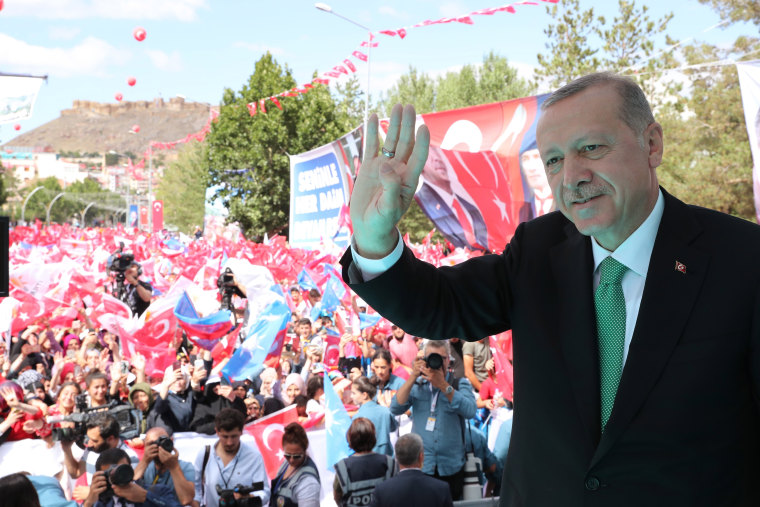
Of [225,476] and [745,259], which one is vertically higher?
[745,259]

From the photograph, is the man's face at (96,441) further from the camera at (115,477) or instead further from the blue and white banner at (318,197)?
the blue and white banner at (318,197)

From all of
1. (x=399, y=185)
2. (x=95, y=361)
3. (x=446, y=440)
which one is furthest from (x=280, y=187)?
(x=399, y=185)

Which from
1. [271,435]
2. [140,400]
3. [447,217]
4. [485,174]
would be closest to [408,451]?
[271,435]

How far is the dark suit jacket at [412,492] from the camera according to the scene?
471 cm

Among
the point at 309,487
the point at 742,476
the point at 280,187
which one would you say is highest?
the point at 280,187

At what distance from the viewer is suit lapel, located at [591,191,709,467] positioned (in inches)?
51.9

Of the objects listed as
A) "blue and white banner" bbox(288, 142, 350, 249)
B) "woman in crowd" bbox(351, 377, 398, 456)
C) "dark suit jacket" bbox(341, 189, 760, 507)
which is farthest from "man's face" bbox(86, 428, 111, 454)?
"blue and white banner" bbox(288, 142, 350, 249)

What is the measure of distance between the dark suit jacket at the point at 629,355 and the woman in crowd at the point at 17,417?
587cm

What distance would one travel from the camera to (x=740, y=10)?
2164 cm

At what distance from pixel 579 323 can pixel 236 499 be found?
450 cm

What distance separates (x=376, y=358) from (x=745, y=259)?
6.36 metres

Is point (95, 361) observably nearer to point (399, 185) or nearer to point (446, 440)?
point (446, 440)

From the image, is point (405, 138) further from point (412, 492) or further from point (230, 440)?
point (230, 440)

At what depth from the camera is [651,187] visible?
1.47 meters
